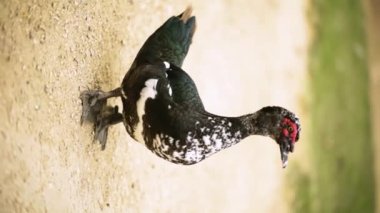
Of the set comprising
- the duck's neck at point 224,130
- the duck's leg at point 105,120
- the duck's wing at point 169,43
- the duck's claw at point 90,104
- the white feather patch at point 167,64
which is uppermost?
the duck's wing at point 169,43

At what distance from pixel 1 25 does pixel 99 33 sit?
2.21 ft

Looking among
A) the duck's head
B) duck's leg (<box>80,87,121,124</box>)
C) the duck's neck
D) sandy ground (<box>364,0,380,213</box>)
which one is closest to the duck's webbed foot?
duck's leg (<box>80,87,121,124</box>)

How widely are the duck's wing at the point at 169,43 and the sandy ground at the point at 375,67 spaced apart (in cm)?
368

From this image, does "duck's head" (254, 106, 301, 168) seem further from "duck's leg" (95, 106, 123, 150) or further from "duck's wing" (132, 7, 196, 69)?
"duck's leg" (95, 106, 123, 150)

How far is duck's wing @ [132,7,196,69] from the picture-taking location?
8.66 ft

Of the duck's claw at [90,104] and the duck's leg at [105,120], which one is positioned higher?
the duck's claw at [90,104]

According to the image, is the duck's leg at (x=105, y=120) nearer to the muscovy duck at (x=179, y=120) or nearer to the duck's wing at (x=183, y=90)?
the muscovy duck at (x=179, y=120)

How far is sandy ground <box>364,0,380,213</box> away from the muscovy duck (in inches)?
157

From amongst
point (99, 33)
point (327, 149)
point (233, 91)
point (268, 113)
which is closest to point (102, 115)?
point (99, 33)

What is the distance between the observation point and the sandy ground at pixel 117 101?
233 cm

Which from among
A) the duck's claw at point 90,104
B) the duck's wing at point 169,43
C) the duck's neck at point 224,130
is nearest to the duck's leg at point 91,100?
the duck's claw at point 90,104

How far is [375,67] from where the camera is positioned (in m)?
6.22

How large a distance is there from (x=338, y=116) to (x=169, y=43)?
3.18 metres

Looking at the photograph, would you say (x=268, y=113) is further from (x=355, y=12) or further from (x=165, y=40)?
(x=355, y=12)
